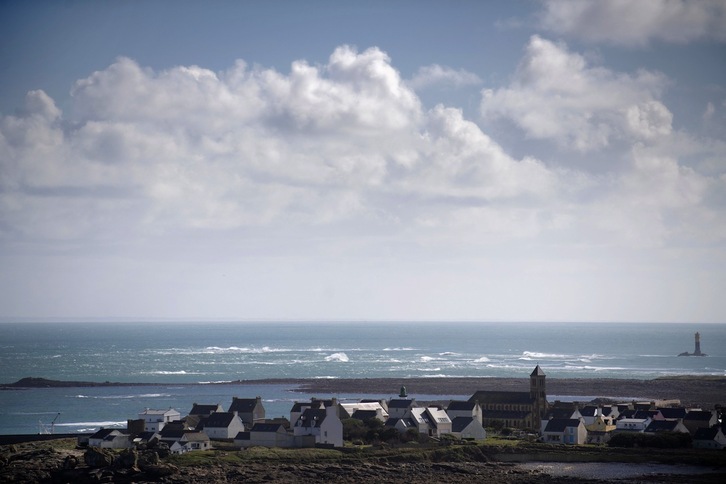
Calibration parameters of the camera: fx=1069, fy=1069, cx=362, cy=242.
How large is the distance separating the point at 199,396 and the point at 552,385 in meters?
40.8

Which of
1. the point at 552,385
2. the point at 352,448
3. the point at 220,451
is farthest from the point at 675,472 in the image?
the point at 552,385

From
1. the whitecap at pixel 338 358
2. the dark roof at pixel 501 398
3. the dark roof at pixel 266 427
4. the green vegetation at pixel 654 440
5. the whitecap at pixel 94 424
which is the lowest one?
the whitecap at pixel 94 424

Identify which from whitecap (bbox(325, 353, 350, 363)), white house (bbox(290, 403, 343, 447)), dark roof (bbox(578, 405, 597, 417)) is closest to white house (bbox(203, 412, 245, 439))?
white house (bbox(290, 403, 343, 447))

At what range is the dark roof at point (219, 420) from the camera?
7019 centimetres

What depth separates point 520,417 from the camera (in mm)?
81125

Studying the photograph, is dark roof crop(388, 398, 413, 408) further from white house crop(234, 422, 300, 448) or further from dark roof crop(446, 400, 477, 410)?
white house crop(234, 422, 300, 448)

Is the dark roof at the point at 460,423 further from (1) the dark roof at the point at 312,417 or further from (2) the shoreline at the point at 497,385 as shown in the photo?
(2) the shoreline at the point at 497,385

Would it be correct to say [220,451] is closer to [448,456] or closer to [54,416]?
[448,456]

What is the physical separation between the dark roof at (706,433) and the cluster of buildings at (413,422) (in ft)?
0.26

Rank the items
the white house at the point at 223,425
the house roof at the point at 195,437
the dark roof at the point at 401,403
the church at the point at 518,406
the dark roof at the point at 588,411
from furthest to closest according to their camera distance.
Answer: the church at the point at 518,406, the dark roof at the point at 588,411, the dark roof at the point at 401,403, the white house at the point at 223,425, the house roof at the point at 195,437

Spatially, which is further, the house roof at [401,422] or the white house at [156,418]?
the house roof at [401,422]

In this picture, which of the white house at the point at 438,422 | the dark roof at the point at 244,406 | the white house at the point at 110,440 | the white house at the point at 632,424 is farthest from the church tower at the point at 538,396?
the white house at the point at 110,440

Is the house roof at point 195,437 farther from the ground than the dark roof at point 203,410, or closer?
closer

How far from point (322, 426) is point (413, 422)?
8.21m
